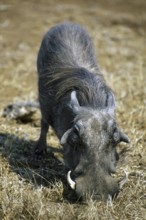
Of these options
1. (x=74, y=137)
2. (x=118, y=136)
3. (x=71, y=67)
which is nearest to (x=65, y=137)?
(x=74, y=137)

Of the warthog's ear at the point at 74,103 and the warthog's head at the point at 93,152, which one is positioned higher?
the warthog's ear at the point at 74,103

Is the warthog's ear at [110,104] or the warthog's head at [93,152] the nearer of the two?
the warthog's head at [93,152]

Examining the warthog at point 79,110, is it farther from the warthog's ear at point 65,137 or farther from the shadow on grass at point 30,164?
the shadow on grass at point 30,164

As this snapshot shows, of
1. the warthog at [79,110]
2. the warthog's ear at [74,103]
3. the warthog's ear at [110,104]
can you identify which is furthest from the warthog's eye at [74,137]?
the warthog's ear at [110,104]

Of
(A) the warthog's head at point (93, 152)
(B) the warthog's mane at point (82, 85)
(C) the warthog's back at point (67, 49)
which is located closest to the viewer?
(A) the warthog's head at point (93, 152)

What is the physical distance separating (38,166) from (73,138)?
3.25 feet

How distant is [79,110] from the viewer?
179 inches

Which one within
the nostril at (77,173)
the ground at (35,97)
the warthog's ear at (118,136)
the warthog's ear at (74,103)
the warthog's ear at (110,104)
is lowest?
the ground at (35,97)

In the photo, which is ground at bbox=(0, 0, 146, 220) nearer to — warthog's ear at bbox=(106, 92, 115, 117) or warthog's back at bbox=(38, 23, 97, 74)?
warthog's ear at bbox=(106, 92, 115, 117)

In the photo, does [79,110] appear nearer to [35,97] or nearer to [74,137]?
[74,137]

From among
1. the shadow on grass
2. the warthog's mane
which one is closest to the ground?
the shadow on grass

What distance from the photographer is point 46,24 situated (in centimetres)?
1174

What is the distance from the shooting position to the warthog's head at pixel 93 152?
4.18 m

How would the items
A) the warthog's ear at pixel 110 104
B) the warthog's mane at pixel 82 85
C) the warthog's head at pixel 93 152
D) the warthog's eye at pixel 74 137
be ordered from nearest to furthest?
the warthog's head at pixel 93 152
the warthog's eye at pixel 74 137
the warthog's ear at pixel 110 104
the warthog's mane at pixel 82 85
